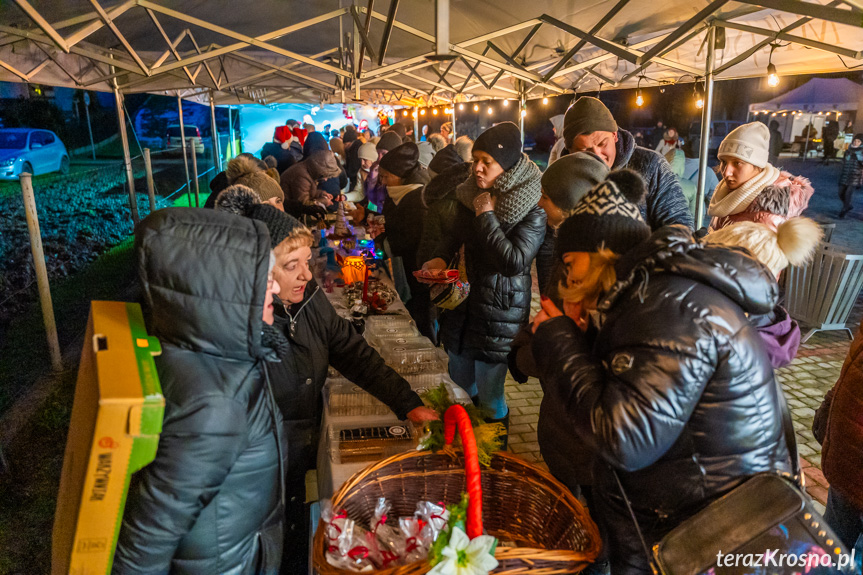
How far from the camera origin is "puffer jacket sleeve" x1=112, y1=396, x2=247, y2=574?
1.23m

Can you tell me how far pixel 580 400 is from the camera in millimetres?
1204

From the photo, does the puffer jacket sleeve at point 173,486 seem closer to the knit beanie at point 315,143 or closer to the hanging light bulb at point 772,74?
the hanging light bulb at point 772,74

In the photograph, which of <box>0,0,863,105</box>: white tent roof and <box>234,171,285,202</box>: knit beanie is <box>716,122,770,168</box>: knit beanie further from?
<box>234,171,285,202</box>: knit beanie

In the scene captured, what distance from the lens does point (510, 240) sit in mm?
2795

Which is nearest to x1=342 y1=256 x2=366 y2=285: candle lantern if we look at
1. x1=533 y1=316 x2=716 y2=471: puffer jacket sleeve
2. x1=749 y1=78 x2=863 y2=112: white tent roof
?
x1=533 y1=316 x2=716 y2=471: puffer jacket sleeve

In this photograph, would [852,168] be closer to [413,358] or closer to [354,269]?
[354,269]

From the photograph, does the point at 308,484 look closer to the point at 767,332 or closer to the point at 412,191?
the point at 767,332

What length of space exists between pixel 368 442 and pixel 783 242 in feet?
5.06

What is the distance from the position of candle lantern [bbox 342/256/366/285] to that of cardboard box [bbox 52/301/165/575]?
7.76 feet

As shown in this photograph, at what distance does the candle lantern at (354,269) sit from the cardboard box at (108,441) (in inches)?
93.2

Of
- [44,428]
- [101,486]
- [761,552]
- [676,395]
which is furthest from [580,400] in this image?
[44,428]

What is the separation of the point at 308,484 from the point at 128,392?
1787 mm

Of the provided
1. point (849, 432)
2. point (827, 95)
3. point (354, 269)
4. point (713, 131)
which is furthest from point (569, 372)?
point (713, 131)

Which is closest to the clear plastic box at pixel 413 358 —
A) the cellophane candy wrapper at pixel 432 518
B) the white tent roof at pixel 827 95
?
the cellophane candy wrapper at pixel 432 518
